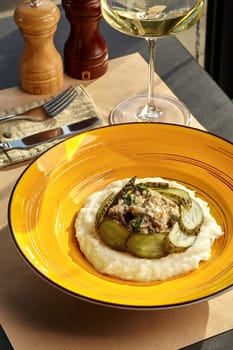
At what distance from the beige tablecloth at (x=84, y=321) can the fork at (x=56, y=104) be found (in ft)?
1.02

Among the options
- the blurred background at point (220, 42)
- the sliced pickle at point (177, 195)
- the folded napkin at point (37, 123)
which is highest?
the sliced pickle at point (177, 195)

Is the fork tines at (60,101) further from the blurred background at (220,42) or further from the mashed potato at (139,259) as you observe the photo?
the blurred background at (220,42)

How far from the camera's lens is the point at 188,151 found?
1.19 meters

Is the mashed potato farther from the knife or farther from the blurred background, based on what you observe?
the blurred background

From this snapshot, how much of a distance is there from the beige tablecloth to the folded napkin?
0.68 feet

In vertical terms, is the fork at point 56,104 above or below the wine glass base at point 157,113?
above

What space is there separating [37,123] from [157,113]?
20 cm

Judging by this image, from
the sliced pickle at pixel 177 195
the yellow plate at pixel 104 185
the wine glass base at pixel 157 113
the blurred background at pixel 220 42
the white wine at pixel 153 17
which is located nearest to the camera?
the yellow plate at pixel 104 185

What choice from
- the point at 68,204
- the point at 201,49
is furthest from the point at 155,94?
the point at 201,49

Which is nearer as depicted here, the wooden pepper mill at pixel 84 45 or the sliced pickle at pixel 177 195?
the sliced pickle at pixel 177 195

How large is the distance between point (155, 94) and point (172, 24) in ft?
0.59

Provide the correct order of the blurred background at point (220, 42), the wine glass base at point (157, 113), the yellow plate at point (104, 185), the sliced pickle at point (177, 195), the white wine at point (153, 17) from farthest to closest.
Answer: the blurred background at point (220, 42) → the wine glass base at point (157, 113) → the white wine at point (153, 17) → the sliced pickle at point (177, 195) → the yellow plate at point (104, 185)

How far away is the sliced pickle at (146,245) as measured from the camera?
1003 millimetres

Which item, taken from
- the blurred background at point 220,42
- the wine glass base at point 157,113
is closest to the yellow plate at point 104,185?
the wine glass base at point 157,113
